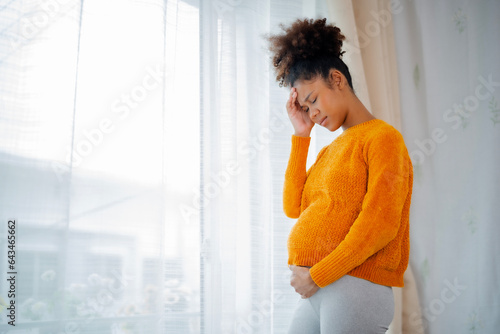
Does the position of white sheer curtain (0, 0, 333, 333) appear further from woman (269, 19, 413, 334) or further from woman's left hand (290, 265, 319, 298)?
woman's left hand (290, 265, 319, 298)

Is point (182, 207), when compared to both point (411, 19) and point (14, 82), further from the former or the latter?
point (411, 19)

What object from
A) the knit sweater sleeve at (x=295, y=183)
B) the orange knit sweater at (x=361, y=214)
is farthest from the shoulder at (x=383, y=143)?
the knit sweater sleeve at (x=295, y=183)

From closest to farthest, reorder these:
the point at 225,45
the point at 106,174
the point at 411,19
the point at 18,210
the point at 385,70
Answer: the point at 18,210 → the point at 106,174 → the point at 225,45 → the point at 385,70 → the point at 411,19

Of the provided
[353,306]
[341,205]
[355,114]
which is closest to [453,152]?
[355,114]

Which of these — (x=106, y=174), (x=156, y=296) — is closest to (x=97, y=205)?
(x=106, y=174)

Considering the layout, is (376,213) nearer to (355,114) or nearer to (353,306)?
(353,306)

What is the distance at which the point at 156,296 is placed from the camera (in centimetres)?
125

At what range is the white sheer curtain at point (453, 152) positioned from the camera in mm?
1772

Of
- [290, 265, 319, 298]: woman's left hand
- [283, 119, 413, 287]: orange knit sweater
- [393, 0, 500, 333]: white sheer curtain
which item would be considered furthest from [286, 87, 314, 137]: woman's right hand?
[393, 0, 500, 333]: white sheer curtain

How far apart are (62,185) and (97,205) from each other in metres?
0.11

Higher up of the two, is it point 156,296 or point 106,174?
point 106,174

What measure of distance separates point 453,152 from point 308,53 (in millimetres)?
1071

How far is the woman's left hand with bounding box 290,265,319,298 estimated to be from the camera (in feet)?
3.03

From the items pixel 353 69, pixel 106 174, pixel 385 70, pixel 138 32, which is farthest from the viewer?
pixel 385 70
